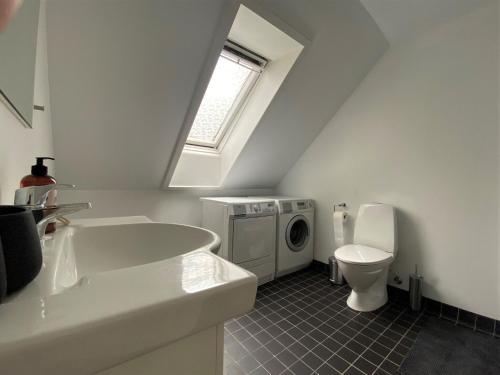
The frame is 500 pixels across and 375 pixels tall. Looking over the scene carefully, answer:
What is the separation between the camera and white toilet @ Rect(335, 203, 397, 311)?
1.82 meters

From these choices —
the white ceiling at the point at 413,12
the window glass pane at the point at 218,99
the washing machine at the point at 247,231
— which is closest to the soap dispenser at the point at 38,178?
the washing machine at the point at 247,231

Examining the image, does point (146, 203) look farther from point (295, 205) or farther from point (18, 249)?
point (18, 249)

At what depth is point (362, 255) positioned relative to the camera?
1.92m

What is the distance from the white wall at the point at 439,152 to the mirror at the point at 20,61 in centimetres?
247

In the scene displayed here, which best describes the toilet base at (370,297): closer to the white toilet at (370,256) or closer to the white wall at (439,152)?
the white toilet at (370,256)

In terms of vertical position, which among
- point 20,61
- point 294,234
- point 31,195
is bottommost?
point 294,234

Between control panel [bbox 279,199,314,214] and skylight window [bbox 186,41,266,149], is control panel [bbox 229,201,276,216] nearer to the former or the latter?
control panel [bbox 279,199,314,214]

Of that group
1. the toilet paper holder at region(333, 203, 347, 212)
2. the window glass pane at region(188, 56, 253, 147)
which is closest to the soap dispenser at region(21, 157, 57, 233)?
the window glass pane at region(188, 56, 253, 147)

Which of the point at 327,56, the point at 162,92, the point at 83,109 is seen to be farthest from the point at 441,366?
the point at 83,109

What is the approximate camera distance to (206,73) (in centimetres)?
158

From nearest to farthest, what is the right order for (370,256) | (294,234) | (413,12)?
(413,12) < (370,256) < (294,234)

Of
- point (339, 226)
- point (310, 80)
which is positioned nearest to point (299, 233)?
point (339, 226)

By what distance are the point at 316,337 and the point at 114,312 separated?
5.57ft

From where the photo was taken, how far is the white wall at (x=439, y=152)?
5.57 ft
